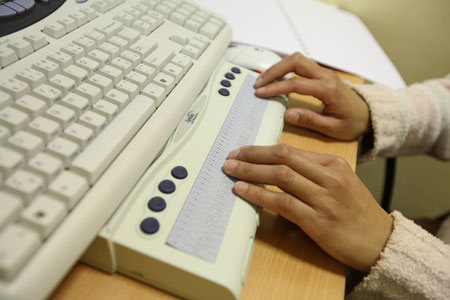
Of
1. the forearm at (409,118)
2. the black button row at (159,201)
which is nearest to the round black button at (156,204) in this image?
the black button row at (159,201)

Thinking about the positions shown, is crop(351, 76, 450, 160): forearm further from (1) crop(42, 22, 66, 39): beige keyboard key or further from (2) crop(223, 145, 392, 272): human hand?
(1) crop(42, 22, 66, 39): beige keyboard key

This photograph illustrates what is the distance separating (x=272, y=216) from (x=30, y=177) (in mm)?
250

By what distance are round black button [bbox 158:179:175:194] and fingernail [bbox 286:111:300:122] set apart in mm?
248

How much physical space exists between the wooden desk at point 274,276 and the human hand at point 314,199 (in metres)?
0.02

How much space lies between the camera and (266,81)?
502 mm

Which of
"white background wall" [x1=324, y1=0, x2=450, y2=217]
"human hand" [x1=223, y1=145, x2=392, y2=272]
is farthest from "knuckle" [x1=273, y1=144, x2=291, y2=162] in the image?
"white background wall" [x1=324, y1=0, x2=450, y2=217]

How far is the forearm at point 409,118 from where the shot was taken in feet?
1.79

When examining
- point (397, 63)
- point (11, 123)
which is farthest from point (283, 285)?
point (397, 63)

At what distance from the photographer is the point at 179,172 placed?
33 centimetres

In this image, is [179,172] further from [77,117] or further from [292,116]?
[292,116]

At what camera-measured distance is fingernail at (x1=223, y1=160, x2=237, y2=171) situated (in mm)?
352

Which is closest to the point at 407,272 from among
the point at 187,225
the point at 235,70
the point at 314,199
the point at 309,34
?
the point at 314,199

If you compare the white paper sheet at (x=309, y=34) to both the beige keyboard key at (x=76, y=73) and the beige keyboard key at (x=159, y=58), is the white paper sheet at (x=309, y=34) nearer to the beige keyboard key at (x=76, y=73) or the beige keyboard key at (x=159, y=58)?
the beige keyboard key at (x=159, y=58)

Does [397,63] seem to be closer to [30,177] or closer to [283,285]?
[283,285]
